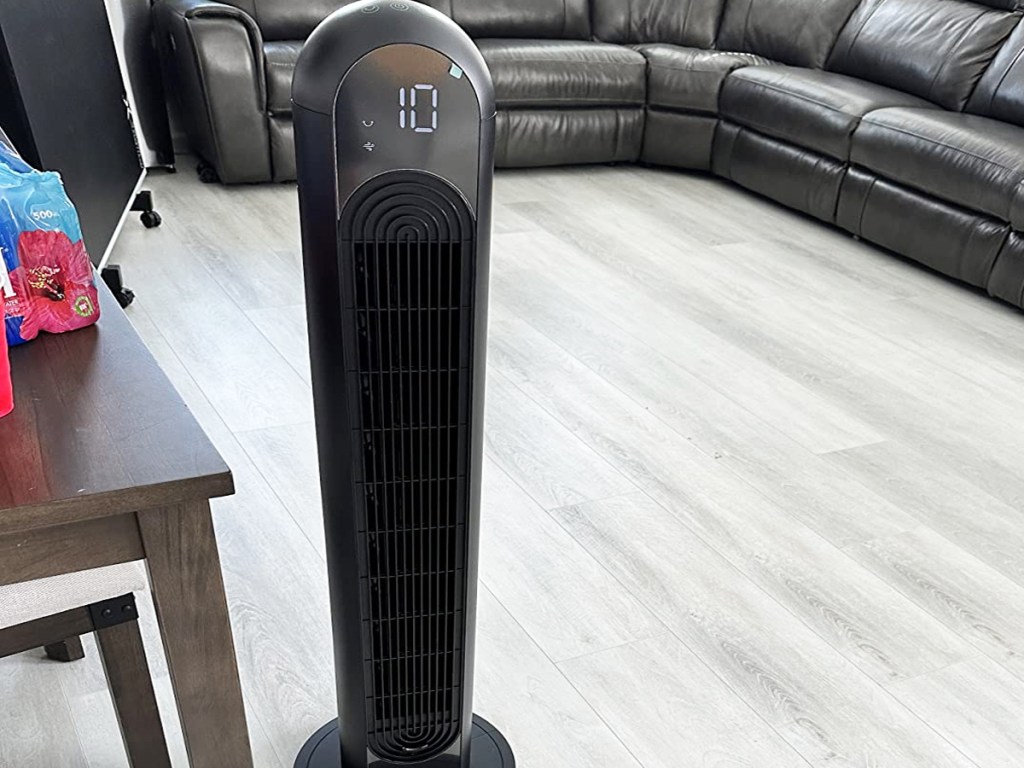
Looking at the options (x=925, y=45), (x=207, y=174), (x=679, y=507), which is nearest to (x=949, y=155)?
(x=925, y=45)

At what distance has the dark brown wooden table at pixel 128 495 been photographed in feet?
2.48

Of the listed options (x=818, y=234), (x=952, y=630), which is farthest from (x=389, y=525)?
(x=818, y=234)

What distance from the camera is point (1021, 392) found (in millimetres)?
2406

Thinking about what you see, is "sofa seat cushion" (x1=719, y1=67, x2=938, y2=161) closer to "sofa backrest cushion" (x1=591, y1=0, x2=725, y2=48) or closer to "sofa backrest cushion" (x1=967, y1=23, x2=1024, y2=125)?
"sofa backrest cushion" (x1=967, y1=23, x2=1024, y2=125)

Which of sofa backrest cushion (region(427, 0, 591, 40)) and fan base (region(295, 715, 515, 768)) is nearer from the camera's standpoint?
fan base (region(295, 715, 515, 768))

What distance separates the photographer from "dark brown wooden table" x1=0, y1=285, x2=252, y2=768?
76cm

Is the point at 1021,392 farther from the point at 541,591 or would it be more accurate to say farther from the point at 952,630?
the point at 541,591

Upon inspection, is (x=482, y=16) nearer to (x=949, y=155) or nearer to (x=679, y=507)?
(x=949, y=155)

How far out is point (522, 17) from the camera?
13.8 feet

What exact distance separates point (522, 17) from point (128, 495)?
3.82 metres

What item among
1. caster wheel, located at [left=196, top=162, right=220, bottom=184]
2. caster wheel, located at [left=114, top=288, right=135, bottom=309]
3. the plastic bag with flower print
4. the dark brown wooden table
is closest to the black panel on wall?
caster wheel, located at [left=114, top=288, right=135, bottom=309]

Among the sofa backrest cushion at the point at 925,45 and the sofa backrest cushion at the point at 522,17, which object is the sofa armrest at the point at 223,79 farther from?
the sofa backrest cushion at the point at 925,45

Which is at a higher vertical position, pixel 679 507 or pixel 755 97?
pixel 755 97

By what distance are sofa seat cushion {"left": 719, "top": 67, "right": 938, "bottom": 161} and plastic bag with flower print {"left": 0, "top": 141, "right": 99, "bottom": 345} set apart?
2838mm
